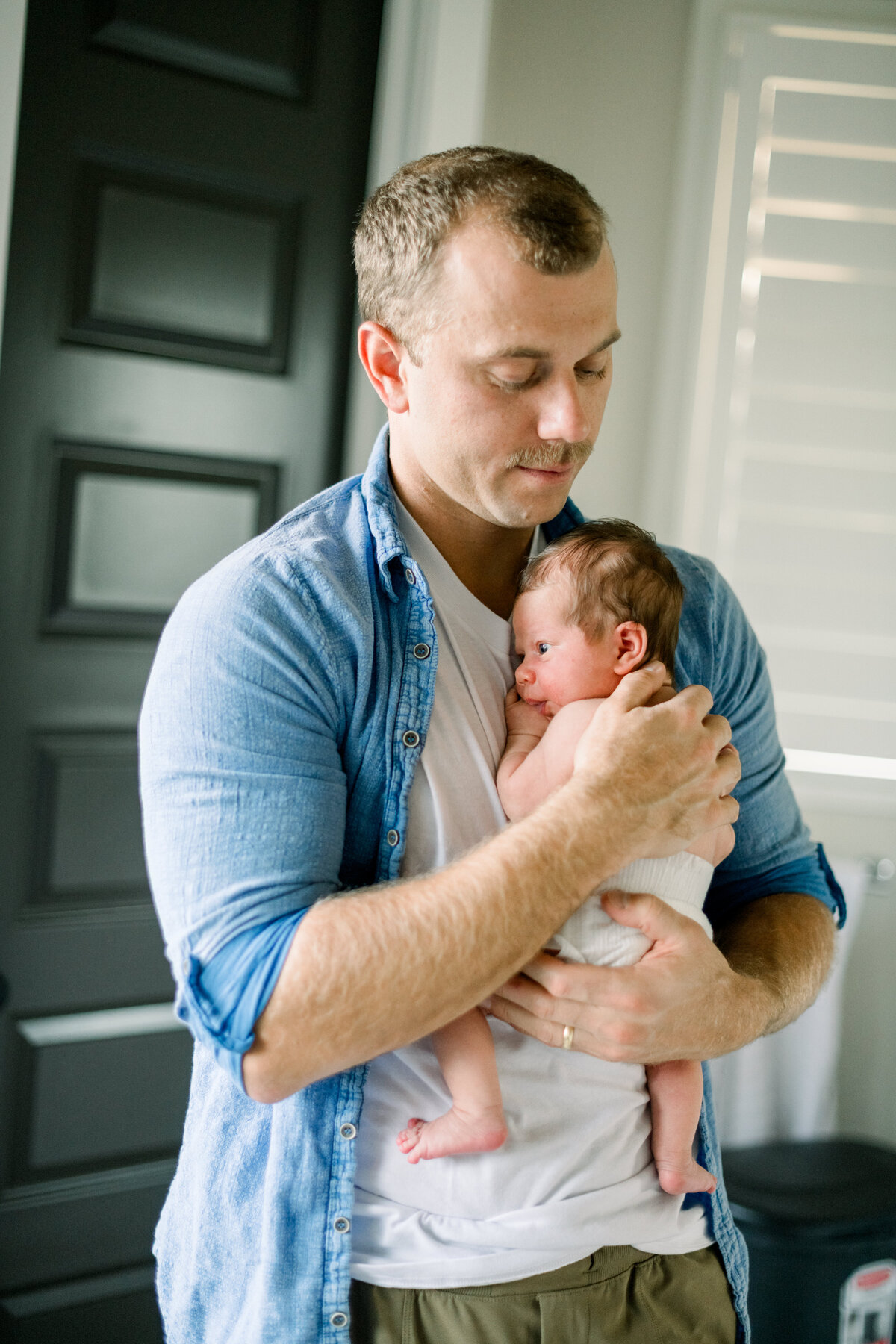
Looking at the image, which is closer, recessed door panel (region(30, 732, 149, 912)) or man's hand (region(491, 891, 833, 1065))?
man's hand (region(491, 891, 833, 1065))

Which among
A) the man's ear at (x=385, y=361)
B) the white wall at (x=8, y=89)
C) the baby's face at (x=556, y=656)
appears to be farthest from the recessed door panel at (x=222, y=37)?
the baby's face at (x=556, y=656)

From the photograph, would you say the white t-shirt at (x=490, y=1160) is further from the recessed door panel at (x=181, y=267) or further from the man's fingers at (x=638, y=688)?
the recessed door panel at (x=181, y=267)

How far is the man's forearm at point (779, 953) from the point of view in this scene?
1.10 m

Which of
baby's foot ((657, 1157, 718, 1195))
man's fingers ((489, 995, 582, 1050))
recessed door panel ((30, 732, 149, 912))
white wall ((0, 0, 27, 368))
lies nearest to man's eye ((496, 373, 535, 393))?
man's fingers ((489, 995, 582, 1050))

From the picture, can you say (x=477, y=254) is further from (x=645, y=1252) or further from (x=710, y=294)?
(x=710, y=294)

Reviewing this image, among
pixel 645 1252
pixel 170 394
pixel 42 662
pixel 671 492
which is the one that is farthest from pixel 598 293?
pixel 671 492

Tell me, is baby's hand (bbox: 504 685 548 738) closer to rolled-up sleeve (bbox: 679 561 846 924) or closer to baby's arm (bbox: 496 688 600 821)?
baby's arm (bbox: 496 688 600 821)

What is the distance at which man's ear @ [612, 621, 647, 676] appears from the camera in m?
1.13

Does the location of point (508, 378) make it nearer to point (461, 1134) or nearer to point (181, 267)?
point (461, 1134)

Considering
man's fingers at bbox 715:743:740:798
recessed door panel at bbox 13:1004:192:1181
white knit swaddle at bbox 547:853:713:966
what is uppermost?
man's fingers at bbox 715:743:740:798

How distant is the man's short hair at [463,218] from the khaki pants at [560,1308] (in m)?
0.89

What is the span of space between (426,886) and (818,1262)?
1526 mm

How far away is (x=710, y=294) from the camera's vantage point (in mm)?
2355

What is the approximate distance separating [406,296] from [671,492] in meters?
1.43
